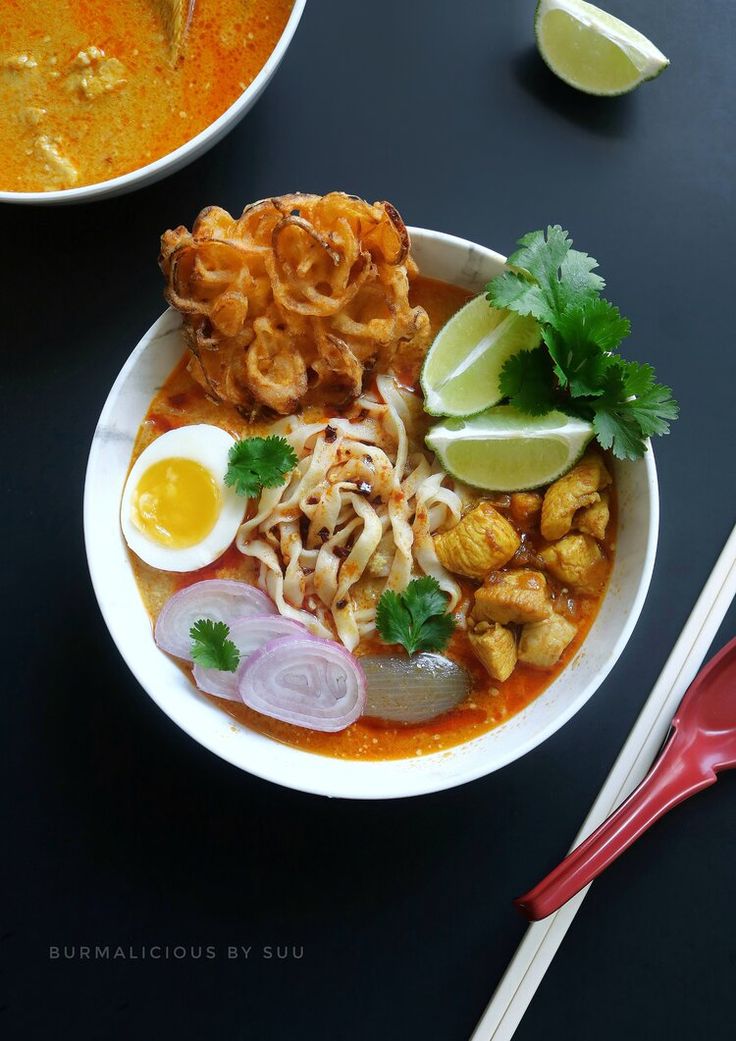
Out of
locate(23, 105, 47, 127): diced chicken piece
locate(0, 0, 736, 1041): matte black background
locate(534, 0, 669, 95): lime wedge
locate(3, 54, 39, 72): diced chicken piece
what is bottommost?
locate(0, 0, 736, 1041): matte black background

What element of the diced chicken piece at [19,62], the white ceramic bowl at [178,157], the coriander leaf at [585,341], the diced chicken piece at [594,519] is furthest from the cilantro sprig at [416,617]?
the diced chicken piece at [19,62]

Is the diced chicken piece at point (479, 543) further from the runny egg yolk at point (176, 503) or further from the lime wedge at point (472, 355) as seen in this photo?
the runny egg yolk at point (176, 503)

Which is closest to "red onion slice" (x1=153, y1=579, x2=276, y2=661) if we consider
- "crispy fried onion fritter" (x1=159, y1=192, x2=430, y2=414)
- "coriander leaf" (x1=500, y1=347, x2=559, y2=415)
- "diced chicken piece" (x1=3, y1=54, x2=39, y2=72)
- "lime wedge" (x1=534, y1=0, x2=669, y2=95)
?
"crispy fried onion fritter" (x1=159, y1=192, x2=430, y2=414)

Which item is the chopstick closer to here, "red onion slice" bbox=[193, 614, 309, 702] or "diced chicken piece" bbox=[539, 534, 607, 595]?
"diced chicken piece" bbox=[539, 534, 607, 595]

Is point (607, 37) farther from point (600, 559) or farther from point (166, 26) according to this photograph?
point (600, 559)

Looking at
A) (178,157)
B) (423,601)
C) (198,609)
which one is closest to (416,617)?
(423,601)

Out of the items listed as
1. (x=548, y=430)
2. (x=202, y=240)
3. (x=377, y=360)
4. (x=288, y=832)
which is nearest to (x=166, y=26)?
(x=202, y=240)
